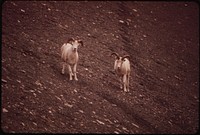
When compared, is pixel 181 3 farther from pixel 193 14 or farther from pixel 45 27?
pixel 45 27

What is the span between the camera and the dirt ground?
1090cm

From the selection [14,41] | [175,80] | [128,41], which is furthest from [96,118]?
[128,41]

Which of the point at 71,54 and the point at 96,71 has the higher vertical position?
the point at 71,54

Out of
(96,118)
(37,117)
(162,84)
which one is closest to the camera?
(37,117)

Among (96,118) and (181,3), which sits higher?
(181,3)

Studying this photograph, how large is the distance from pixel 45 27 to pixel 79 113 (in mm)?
8947

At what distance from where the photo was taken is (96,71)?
15.6 meters

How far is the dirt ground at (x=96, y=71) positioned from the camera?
1090 centimetres

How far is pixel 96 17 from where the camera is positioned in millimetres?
23562

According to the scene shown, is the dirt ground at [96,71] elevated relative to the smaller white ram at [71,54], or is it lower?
lower

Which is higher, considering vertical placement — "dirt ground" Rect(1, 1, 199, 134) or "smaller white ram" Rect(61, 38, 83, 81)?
"smaller white ram" Rect(61, 38, 83, 81)

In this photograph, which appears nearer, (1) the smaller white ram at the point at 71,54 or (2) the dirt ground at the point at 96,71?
(2) the dirt ground at the point at 96,71

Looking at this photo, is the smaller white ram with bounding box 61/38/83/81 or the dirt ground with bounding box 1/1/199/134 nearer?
the dirt ground with bounding box 1/1/199/134

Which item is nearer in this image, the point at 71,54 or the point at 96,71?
the point at 71,54
